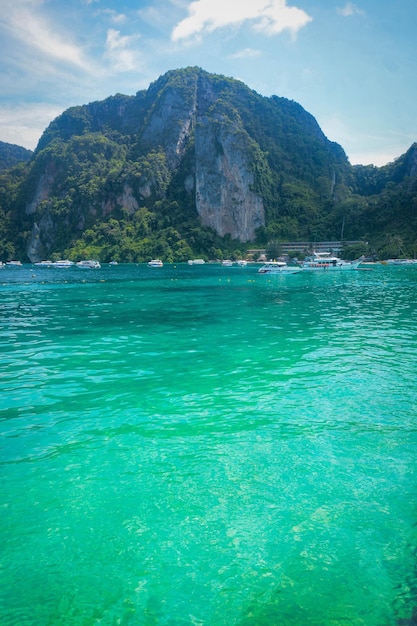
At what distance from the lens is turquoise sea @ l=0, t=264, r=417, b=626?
6.23 m

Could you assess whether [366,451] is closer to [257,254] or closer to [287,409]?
[287,409]

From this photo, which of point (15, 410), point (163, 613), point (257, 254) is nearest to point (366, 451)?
point (163, 613)

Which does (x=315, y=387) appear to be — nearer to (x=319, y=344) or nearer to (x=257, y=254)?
(x=319, y=344)

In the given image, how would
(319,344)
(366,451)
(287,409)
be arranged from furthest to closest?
(319,344), (287,409), (366,451)

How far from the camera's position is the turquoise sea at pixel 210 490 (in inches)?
245

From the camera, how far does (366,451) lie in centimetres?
1051

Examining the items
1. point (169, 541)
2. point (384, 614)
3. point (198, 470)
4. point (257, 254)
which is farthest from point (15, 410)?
point (257, 254)

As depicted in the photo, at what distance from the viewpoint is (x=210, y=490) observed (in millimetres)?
8914

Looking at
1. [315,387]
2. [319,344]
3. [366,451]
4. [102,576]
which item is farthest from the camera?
[319,344]

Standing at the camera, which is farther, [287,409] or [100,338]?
[100,338]

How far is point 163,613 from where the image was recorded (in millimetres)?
5996

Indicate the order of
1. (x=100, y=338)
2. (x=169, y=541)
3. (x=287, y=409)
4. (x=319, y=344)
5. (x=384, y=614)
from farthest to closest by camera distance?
(x=100, y=338) < (x=319, y=344) < (x=287, y=409) < (x=169, y=541) < (x=384, y=614)

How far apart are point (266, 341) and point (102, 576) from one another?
1805 cm

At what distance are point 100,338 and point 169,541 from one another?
1901 cm
